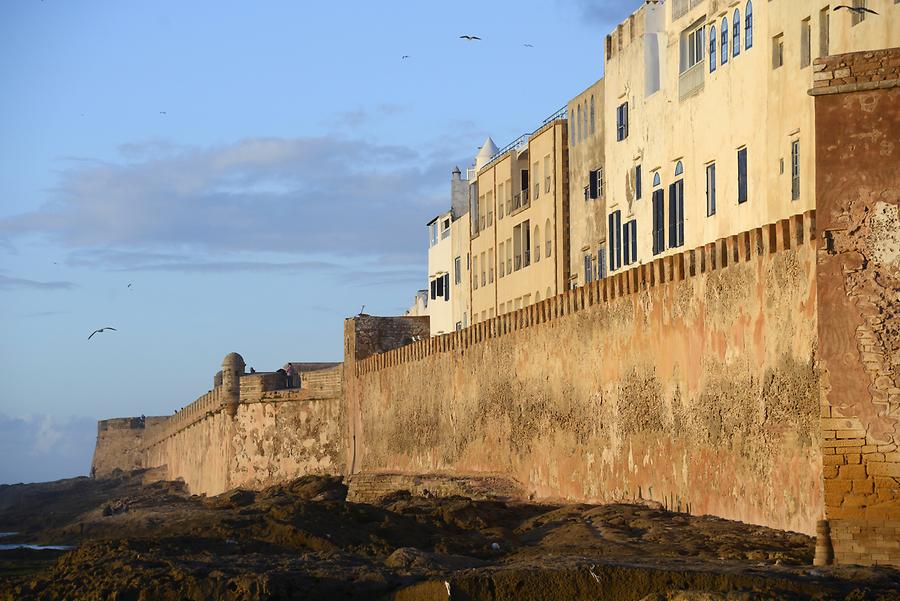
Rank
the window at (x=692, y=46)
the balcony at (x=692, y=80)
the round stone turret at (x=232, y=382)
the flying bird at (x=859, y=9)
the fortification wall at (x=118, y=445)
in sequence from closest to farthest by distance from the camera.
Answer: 1. the flying bird at (x=859, y=9)
2. the balcony at (x=692, y=80)
3. the window at (x=692, y=46)
4. the round stone turret at (x=232, y=382)
5. the fortification wall at (x=118, y=445)

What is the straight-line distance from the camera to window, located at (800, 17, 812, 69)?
25391 mm

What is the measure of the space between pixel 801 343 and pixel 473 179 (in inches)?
1392

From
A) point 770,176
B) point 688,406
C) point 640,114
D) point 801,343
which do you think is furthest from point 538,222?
point 801,343

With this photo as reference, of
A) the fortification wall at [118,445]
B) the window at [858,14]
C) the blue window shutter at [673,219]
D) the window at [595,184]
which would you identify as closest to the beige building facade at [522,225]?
the window at [595,184]

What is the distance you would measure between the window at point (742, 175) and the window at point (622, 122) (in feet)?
23.5

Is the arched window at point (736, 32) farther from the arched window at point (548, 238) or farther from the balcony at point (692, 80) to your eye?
the arched window at point (548, 238)

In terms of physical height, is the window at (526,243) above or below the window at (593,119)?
below

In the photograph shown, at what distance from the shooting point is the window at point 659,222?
31.8 meters

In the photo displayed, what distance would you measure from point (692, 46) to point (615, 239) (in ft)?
20.9

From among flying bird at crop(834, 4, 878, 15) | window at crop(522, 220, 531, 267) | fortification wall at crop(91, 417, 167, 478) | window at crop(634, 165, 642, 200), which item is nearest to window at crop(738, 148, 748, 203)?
flying bird at crop(834, 4, 878, 15)

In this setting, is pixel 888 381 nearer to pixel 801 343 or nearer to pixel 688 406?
pixel 801 343

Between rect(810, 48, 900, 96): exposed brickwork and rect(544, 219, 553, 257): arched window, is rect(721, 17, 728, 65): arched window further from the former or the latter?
rect(544, 219, 553, 257): arched window

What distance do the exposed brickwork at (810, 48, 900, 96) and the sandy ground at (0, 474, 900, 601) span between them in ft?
16.3

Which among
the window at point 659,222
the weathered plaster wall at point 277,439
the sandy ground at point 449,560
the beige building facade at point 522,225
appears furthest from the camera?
the weathered plaster wall at point 277,439
